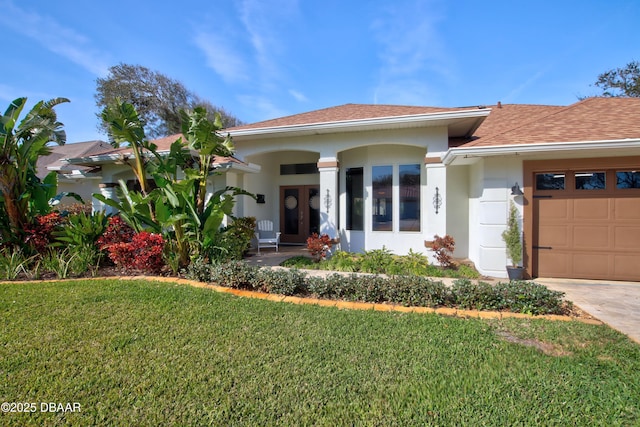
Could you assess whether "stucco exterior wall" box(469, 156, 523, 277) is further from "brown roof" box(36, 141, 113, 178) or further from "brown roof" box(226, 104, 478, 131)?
"brown roof" box(36, 141, 113, 178)

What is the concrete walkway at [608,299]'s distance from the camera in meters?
3.96

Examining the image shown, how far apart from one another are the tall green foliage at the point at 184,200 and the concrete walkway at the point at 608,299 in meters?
6.73

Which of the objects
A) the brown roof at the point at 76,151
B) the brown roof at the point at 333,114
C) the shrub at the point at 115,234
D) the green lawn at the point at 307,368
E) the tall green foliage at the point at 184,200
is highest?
the brown roof at the point at 76,151

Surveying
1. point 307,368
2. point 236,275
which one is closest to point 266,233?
point 236,275

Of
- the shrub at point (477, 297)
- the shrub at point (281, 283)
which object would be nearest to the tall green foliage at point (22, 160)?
the shrub at point (281, 283)

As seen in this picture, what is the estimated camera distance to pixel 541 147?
6094 millimetres

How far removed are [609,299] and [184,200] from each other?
8298 mm

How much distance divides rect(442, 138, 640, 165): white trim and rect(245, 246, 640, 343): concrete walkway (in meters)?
2.82

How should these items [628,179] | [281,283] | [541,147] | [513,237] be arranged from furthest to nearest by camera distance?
[513,237] → [628,179] → [541,147] → [281,283]

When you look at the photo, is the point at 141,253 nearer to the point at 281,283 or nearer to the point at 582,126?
the point at 281,283

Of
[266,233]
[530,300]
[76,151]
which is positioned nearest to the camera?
[530,300]

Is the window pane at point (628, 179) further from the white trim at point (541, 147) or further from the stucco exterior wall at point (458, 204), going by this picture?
the stucco exterior wall at point (458, 204)

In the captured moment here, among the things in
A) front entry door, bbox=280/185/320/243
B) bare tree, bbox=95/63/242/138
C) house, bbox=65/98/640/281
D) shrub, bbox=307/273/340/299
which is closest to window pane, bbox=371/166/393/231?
house, bbox=65/98/640/281

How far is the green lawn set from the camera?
2.25 meters
